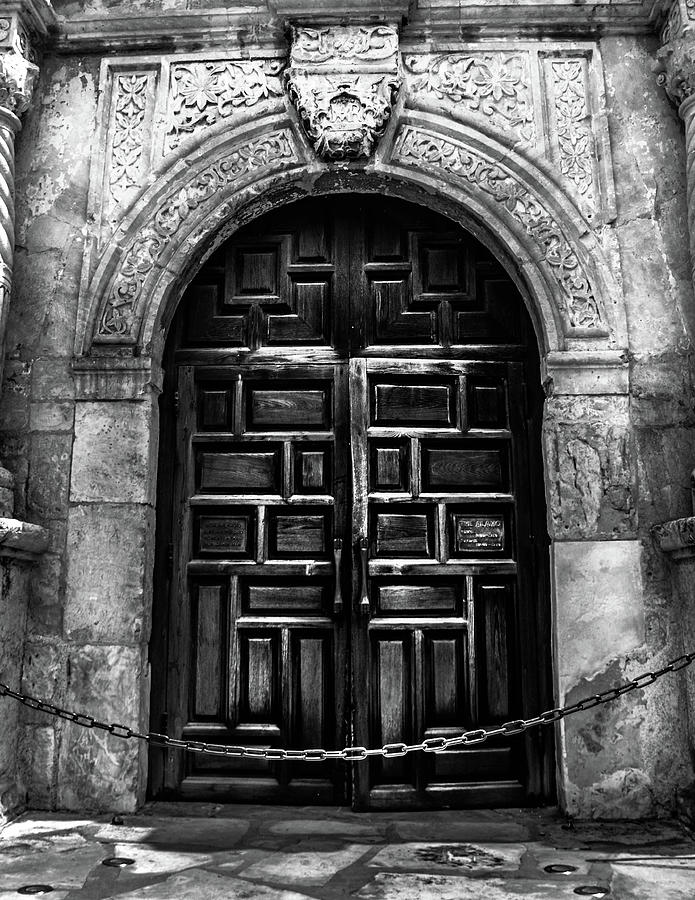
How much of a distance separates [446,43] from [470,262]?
1110 mm

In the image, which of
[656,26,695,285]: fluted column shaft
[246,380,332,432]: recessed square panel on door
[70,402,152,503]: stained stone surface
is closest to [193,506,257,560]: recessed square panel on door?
[70,402,152,503]: stained stone surface

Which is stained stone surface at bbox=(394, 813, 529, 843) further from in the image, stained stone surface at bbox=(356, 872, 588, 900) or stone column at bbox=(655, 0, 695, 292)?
stone column at bbox=(655, 0, 695, 292)

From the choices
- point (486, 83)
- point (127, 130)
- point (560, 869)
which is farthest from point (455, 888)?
point (127, 130)

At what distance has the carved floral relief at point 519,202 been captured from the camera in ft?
12.4

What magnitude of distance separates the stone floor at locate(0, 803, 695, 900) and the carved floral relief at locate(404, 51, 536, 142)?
3175 mm

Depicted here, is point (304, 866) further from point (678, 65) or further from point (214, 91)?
point (678, 65)

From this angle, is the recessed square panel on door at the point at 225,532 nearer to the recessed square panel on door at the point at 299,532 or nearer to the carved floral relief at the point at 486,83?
the recessed square panel on door at the point at 299,532

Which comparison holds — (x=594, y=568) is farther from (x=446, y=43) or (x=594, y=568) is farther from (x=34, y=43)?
(x=34, y=43)

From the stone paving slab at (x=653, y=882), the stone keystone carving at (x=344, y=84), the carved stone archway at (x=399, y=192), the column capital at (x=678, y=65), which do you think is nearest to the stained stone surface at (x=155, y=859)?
the stone paving slab at (x=653, y=882)

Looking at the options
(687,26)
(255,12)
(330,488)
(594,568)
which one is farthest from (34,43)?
(594,568)

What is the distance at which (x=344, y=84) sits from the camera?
3938 millimetres

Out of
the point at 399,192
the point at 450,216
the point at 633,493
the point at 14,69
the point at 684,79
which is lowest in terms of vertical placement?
the point at 633,493

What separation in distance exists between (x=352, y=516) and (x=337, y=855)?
1.47 meters

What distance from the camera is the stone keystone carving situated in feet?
12.8
